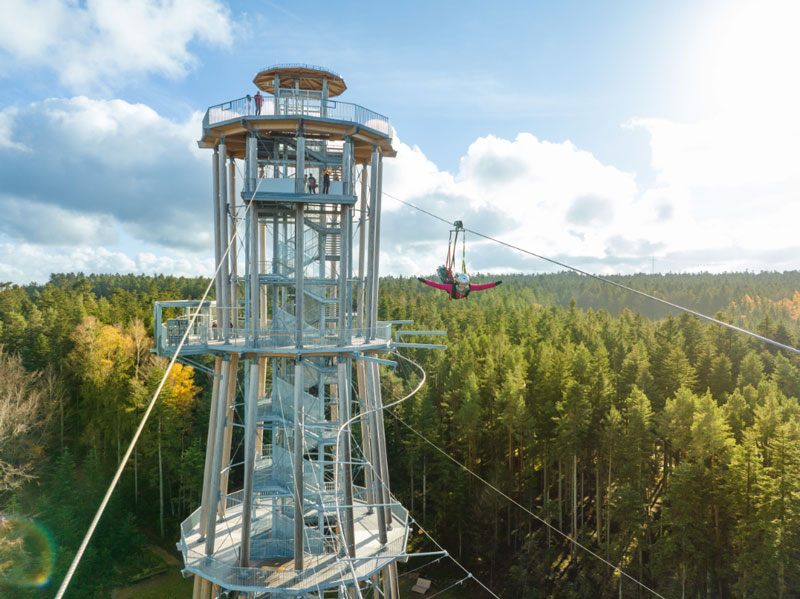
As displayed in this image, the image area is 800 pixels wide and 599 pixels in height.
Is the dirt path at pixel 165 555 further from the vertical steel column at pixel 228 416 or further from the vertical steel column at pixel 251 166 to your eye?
the vertical steel column at pixel 251 166

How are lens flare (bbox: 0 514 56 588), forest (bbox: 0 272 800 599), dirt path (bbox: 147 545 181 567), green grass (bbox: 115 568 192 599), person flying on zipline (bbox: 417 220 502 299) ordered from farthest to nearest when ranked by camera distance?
dirt path (bbox: 147 545 181 567)
green grass (bbox: 115 568 192 599)
lens flare (bbox: 0 514 56 588)
forest (bbox: 0 272 800 599)
person flying on zipline (bbox: 417 220 502 299)

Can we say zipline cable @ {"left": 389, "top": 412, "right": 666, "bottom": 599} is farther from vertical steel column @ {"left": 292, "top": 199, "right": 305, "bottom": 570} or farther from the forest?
vertical steel column @ {"left": 292, "top": 199, "right": 305, "bottom": 570}

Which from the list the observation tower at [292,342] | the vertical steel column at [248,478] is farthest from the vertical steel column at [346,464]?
the vertical steel column at [248,478]

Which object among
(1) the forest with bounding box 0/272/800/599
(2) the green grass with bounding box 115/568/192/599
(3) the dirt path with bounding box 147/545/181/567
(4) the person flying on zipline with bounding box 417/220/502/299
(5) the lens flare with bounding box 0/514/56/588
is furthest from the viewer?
(3) the dirt path with bounding box 147/545/181/567

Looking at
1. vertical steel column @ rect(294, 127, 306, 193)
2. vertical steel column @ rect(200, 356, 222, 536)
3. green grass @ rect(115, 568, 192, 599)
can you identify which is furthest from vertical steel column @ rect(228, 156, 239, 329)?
Answer: green grass @ rect(115, 568, 192, 599)

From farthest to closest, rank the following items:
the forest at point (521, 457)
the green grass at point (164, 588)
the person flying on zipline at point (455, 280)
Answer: the green grass at point (164, 588), the forest at point (521, 457), the person flying on zipline at point (455, 280)

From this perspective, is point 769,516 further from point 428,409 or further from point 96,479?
point 96,479

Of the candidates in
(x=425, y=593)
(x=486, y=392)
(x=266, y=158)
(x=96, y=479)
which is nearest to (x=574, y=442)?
(x=486, y=392)
